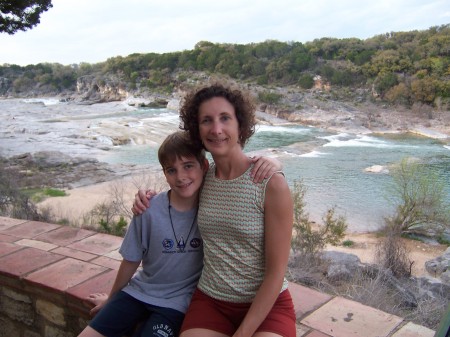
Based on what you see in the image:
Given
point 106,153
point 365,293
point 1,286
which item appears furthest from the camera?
point 106,153

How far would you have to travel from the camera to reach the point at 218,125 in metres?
1.58

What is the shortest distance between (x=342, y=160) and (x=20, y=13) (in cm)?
1562

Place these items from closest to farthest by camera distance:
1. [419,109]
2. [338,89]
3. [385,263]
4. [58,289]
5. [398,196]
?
[58,289] → [385,263] → [398,196] → [419,109] → [338,89]

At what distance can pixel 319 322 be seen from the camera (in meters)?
1.82

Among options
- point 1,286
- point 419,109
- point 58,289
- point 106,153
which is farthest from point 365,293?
point 419,109

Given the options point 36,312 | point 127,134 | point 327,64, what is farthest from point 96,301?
point 327,64

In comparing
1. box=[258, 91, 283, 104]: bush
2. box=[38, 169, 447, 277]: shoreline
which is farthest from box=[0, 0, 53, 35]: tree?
box=[258, 91, 283, 104]: bush

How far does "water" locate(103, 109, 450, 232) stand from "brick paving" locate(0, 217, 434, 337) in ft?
32.8

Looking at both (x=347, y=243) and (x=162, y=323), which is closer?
(x=162, y=323)

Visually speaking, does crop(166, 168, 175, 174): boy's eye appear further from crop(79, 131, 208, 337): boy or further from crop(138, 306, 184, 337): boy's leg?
crop(138, 306, 184, 337): boy's leg

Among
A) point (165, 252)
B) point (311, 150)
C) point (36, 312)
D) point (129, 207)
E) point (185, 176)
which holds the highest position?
point (185, 176)

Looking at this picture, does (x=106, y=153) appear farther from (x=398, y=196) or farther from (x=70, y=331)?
(x=70, y=331)

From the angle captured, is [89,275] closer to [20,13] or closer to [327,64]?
[20,13]

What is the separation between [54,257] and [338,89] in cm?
3598
